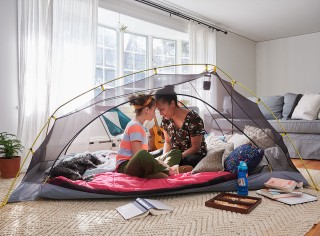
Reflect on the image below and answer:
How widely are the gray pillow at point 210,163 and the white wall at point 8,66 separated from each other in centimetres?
190

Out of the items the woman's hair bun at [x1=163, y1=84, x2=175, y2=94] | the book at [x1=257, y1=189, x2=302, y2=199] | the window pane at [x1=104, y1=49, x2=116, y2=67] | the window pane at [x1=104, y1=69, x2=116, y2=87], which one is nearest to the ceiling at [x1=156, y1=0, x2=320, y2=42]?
the window pane at [x1=104, y1=49, x2=116, y2=67]

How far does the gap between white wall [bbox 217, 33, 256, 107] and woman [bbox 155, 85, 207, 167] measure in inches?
123

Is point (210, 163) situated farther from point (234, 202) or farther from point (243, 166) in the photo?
point (234, 202)

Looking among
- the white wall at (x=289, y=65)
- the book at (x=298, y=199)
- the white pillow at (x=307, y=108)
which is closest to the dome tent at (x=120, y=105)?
the book at (x=298, y=199)

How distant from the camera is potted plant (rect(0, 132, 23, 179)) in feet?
8.44

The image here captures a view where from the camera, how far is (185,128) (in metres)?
2.34

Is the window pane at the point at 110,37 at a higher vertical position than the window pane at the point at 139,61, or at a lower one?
higher

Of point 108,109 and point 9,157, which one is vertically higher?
point 108,109

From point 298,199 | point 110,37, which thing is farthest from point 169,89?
point 110,37

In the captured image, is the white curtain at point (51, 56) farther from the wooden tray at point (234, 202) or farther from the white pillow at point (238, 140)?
the wooden tray at point (234, 202)

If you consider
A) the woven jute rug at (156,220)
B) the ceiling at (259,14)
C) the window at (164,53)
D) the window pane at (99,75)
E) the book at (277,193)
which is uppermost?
the ceiling at (259,14)

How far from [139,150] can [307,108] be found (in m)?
2.79

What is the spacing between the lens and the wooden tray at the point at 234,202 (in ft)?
5.31

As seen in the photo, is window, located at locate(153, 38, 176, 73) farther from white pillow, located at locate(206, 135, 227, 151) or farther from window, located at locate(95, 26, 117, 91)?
white pillow, located at locate(206, 135, 227, 151)
